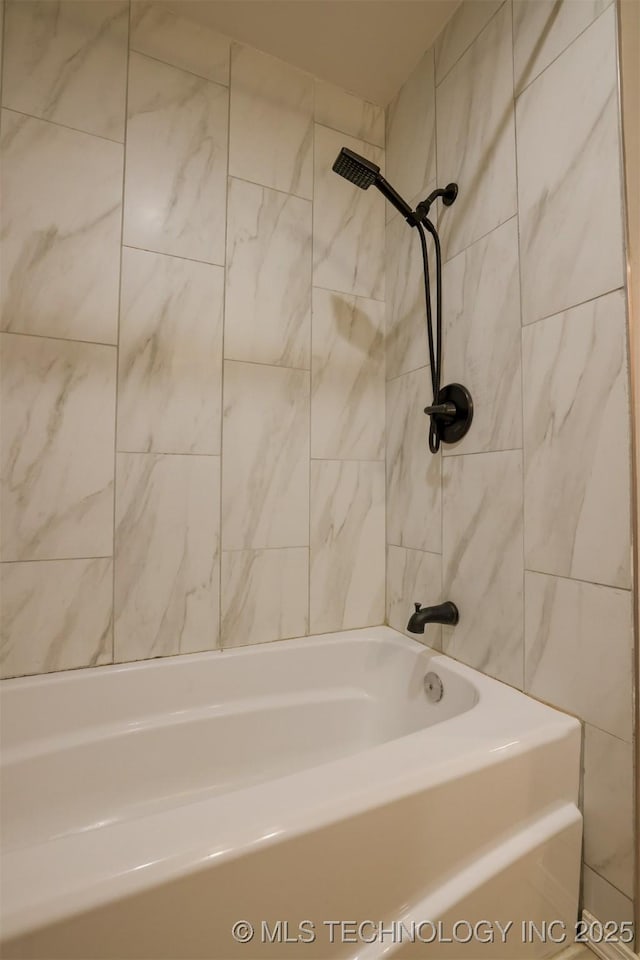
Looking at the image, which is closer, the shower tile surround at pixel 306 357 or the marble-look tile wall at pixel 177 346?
the shower tile surround at pixel 306 357

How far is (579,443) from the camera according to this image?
0.89m

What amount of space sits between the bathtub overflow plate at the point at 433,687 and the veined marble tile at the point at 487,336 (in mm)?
656

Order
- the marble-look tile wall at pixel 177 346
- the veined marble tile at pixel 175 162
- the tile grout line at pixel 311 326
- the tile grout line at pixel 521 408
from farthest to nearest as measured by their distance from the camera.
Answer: the tile grout line at pixel 311 326 < the veined marble tile at pixel 175 162 < the marble-look tile wall at pixel 177 346 < the tile grout line at pixel 521 408

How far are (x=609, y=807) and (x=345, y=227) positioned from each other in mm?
1764

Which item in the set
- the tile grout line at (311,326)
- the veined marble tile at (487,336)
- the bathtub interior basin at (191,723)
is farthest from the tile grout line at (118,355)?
the veined marble tile at (487,336)

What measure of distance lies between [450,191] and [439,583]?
3.86 ft

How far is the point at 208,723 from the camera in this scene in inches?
47.4

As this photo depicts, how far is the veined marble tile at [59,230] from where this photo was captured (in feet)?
3.64

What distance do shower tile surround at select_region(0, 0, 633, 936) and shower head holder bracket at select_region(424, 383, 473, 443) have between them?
0.13 ft

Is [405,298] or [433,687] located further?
[405,298]

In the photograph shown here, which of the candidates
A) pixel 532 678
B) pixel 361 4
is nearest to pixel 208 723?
pixel 532 678

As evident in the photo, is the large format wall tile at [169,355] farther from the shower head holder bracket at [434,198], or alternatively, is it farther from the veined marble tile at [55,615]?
the shower head holder bracket at [434,198]

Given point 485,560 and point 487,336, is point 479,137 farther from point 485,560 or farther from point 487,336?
point 485,560

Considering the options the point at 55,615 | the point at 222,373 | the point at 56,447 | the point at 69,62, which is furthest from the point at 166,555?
the point at 69,62
